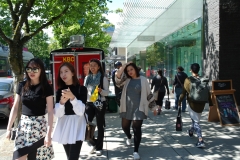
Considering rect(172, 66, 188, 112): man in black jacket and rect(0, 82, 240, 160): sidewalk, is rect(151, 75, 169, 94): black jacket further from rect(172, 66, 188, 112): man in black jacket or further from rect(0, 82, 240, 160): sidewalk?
rect(0, 82, 240, 160): sidewalk

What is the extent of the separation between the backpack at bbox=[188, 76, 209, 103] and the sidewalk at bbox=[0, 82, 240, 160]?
0.95m

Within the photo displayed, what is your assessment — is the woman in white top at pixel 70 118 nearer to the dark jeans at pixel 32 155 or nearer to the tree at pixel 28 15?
the dark jeans at pixel 32 155

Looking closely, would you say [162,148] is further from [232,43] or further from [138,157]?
[232,43]

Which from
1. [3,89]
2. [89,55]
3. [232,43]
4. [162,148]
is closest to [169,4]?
[232,43]

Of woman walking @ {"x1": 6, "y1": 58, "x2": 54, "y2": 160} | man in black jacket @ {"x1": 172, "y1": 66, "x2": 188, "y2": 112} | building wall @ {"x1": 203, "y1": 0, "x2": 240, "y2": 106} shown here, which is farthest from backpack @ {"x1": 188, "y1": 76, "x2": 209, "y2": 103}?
man in black jacket @ {"x1": 172, "y1": 66, "x2": 188, "y2": 112}

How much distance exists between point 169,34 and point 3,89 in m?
11.0

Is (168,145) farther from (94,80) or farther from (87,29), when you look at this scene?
(87,29)

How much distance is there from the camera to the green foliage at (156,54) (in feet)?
61.5

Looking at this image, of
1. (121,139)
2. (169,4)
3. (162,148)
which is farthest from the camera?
(169,4)

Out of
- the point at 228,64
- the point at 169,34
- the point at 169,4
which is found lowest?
the point at 228,64

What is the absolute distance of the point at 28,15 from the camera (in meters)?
6.56

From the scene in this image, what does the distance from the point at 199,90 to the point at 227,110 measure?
2063 mm

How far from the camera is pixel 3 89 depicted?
353 inches

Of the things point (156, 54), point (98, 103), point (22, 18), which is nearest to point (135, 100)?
point (98, 103)
